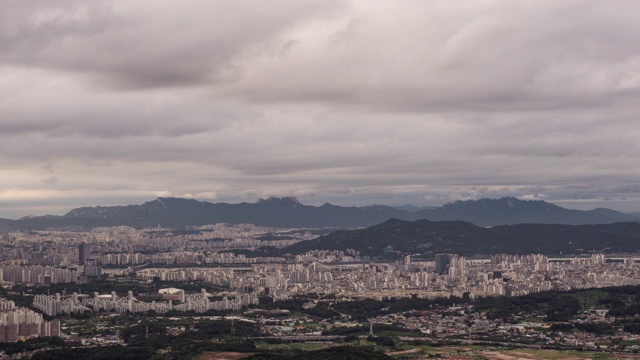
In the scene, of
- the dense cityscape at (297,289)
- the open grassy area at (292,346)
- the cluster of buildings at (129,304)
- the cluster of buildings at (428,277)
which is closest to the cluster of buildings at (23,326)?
the dense cityscape at (297,289)

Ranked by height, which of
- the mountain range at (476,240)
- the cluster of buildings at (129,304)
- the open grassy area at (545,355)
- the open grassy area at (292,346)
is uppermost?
the mountain range at (476,240)

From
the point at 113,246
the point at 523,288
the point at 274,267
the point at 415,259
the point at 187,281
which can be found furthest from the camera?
the point at 113,246

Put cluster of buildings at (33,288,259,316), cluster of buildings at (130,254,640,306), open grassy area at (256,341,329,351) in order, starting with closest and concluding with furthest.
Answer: open grassy area at (256,341,329,351) → cluster of buildings at (33,288,259,316) → cluster of buildings at (130,254,640,306)

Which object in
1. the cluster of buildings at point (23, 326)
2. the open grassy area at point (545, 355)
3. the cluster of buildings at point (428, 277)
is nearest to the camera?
the open grassy area at point (545, 355)

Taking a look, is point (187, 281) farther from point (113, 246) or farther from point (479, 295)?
point (113, 246)

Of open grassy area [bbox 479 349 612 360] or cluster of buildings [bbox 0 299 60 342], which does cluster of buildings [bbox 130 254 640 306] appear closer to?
cluster of buildings [bbox 0 299 60 342]

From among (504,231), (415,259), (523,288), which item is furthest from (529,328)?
(504,231)

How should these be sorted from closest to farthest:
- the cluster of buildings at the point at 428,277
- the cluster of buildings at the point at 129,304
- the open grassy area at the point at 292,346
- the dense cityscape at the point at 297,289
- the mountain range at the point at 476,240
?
the open grassy area at the point at 292,346
the dense cityscape at the point at 297,289
the cluster of buildings at the point at 129,304
the cluster of buildings at the point at 428,277
the mountain range at the point at 476,240

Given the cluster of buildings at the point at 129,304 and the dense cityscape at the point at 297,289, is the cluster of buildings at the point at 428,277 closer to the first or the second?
the dense cityscape at the point at 297,289

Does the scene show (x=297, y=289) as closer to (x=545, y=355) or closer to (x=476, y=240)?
(x=545, y=355)

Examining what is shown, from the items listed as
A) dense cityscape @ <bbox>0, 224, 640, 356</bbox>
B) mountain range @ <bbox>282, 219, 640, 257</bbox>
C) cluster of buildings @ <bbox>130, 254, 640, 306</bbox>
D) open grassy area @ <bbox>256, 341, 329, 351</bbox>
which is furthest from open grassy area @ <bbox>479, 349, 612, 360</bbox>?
mountain range @ <bbox>282, 219, 640, 257</bbox>

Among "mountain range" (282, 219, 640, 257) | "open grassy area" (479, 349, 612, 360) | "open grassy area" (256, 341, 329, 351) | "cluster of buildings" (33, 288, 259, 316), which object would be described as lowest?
"open grassy area" (479, 349, 612, 360)
